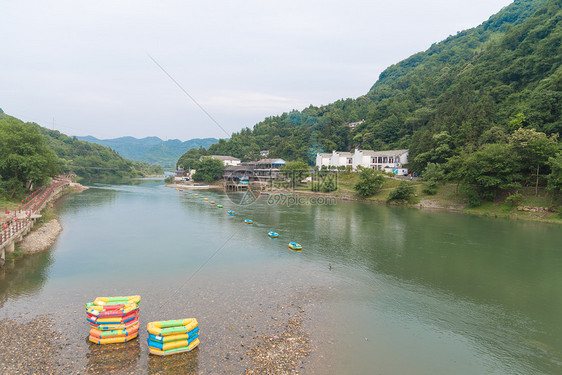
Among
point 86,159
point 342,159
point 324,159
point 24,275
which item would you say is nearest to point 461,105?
point 342,159

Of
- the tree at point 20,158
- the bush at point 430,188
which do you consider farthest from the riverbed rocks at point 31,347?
the bush at point 430,188

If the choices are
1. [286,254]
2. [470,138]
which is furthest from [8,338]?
[470,138]

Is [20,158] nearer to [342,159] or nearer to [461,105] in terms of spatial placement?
[342,159]

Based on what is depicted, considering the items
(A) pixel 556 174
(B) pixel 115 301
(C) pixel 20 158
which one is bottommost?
(B) pixel 115 301

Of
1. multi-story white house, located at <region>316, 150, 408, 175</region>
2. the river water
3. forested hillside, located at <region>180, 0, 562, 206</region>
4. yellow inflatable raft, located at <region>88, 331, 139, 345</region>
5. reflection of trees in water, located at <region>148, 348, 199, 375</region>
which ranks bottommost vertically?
the river water

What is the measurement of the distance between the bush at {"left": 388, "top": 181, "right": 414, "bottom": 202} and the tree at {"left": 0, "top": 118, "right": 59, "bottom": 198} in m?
51.6

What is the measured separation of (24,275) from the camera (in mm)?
17438

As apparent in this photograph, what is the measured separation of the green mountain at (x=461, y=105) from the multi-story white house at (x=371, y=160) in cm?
558

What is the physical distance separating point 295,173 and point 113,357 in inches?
2497

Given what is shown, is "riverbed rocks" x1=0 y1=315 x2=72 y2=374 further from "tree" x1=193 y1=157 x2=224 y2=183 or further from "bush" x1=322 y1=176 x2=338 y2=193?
"tree" x1=193 y1=157 x2=224 y2=183

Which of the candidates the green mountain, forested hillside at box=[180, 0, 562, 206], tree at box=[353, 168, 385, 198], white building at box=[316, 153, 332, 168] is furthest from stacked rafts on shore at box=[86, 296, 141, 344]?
white building at box=[316, 153, 332, 168]

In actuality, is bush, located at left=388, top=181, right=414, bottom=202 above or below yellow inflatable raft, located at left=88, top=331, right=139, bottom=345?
above

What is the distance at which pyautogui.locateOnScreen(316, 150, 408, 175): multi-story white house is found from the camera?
219ft

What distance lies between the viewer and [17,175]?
1383 inches
